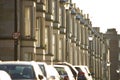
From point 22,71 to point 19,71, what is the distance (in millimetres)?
128

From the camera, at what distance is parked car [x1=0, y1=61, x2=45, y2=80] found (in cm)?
1862

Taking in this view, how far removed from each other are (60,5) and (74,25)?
Answer: 14.5 m

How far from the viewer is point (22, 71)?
18.9 m

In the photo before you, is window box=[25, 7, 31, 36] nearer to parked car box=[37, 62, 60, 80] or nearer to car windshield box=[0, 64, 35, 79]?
parked car box=[37, 62, 60, 80]

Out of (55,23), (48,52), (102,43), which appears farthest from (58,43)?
(102,43)

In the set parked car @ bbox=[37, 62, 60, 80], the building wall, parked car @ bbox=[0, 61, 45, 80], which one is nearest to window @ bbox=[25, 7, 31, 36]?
parked car @ bbox=[37, 62, 60, 80]

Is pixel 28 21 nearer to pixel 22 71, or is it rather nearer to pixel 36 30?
pixel 36 30

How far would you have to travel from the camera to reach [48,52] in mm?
50062

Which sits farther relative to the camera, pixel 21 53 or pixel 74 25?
pixel 74 25

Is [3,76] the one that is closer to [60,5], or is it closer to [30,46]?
[30,46]

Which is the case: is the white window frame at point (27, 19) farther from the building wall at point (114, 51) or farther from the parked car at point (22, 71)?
the building wall at point (114, 51)

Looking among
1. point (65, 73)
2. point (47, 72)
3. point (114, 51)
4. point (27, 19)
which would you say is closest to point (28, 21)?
point (27, 19)

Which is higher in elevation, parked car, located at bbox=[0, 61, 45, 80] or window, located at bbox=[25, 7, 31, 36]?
window, located at bbox=[25, 7, 31, 36]

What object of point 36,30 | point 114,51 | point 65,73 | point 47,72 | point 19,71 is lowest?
point 114,51
